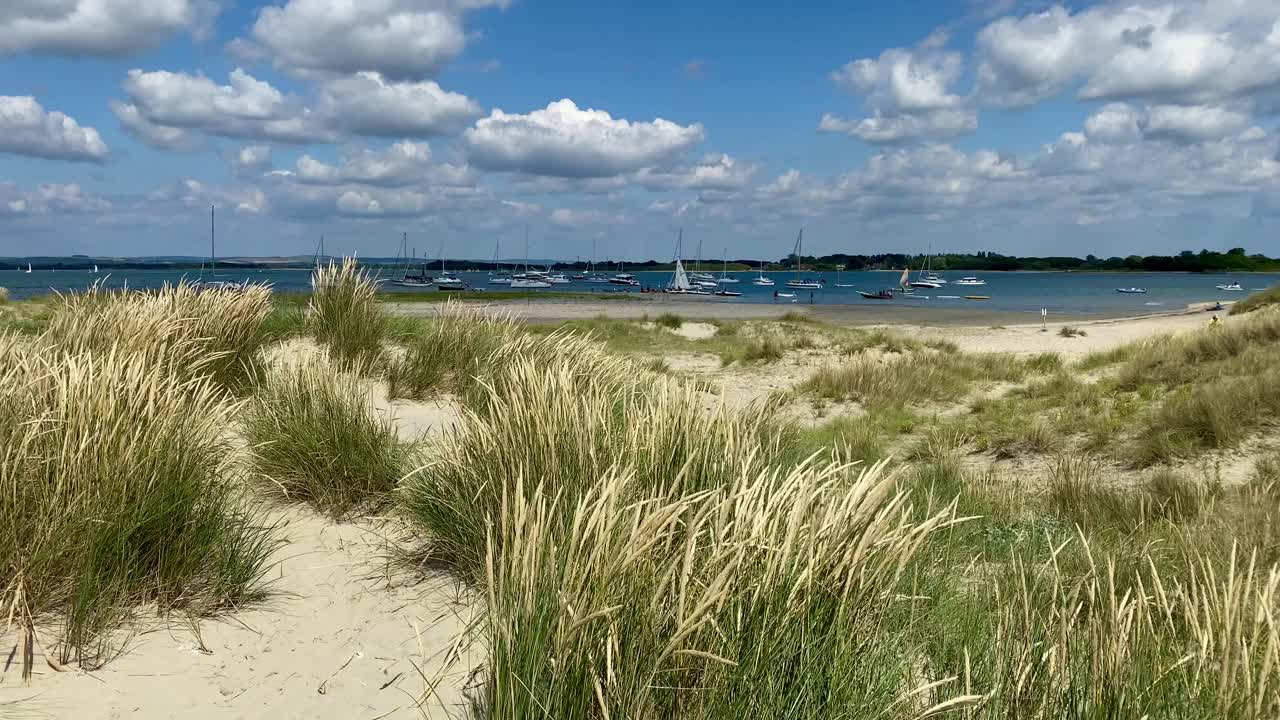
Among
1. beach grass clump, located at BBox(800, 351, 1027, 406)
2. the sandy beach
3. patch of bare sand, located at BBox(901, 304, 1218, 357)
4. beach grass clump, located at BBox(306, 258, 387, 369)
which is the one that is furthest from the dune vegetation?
patch of bare sand, located at BBox(901, 304, 1218, 357)

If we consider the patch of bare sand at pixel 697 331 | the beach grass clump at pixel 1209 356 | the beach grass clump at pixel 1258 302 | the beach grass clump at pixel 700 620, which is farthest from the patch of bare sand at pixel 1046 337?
the beach grass clump at pixel 700 620

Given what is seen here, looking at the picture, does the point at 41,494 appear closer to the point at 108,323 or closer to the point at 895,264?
the point at 108,323

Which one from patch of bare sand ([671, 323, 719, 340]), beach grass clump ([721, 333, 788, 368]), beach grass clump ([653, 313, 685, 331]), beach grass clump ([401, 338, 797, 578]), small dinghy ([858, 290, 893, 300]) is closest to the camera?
beach grass clump ([401, 338, 797, 578])

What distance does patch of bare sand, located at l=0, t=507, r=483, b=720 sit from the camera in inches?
121

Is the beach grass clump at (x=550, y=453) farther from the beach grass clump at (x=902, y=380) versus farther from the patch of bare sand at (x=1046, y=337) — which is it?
the patch of bare sand at (x=1046, y=337)

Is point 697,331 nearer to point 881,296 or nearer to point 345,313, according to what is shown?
point 345,313

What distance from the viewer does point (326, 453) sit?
4.96 metres

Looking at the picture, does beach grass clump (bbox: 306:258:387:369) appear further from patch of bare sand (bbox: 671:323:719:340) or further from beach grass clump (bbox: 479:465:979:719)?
patch of bare sand (bbox: 671:323:719:340)

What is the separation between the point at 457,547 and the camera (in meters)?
4.16

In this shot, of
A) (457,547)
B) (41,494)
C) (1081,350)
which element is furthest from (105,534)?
(1081,350)

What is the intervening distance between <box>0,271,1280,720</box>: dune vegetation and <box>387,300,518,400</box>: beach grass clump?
0.05 metres

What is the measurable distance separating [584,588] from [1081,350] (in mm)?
23992

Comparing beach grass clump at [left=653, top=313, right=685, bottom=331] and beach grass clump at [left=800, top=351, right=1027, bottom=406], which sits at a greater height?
beach grass clump at [left=653, top=313, right=685, bottom=331]

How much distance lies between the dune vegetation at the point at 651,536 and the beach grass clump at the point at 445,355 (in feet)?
0.17
